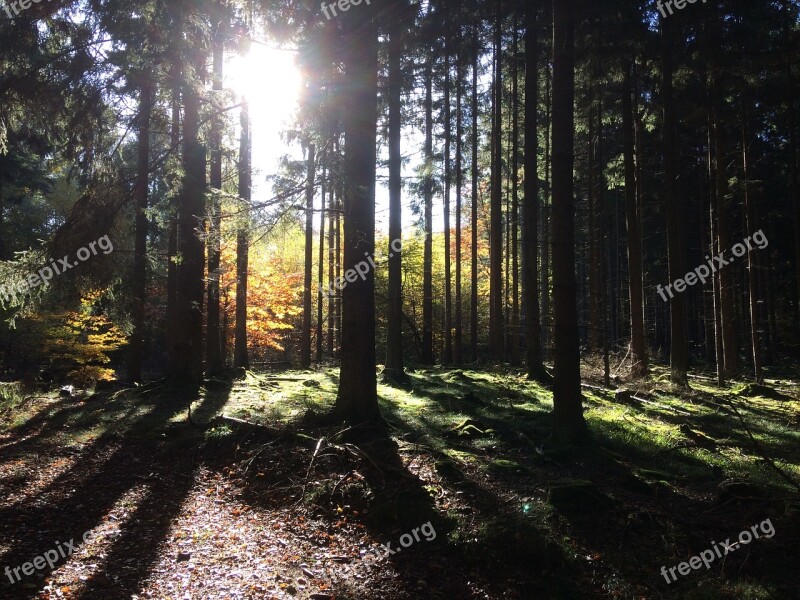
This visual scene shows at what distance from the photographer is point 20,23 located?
8711mm

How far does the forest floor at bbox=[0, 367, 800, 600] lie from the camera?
424 centimetres

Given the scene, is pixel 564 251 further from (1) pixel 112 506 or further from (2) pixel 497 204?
(2) pixel 497 204

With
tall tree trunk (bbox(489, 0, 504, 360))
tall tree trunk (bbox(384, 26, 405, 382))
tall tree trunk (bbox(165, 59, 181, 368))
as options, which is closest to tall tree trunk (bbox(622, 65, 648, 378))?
tall tree trunk (bbox(489, 0, 504, 360))

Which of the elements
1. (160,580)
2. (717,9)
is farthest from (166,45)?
(717,9)

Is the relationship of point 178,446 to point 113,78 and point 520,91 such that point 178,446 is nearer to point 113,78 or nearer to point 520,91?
point 113,78

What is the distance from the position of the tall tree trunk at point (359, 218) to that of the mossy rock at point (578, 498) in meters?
3.36

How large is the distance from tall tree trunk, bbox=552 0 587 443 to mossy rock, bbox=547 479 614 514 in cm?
192

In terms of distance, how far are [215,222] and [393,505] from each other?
20.1 feet

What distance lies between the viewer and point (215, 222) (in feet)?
29.1

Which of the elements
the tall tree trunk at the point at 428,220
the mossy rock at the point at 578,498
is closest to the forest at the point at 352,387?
the mossy rock at the point at 578,498

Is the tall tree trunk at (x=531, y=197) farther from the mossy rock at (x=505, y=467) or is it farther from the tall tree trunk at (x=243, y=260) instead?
the tall tree trunk at (x=243, y=260)

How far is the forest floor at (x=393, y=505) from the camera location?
4.24m

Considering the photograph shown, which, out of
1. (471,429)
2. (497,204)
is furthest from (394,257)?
(471,429)

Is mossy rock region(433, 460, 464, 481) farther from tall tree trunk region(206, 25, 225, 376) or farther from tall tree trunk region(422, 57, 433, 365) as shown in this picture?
tall tree trunk region(422, 57, 433, 365)
